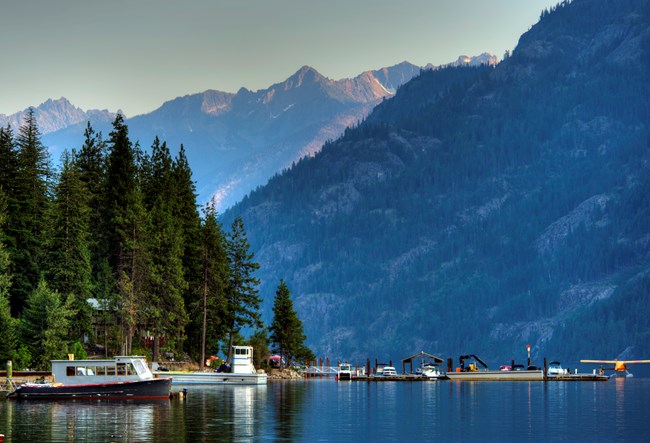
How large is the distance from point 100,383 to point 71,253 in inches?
1329

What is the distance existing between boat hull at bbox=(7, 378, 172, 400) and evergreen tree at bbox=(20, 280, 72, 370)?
1844cm

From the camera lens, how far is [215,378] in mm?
140375

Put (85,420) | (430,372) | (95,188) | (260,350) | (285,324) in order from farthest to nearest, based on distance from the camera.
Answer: (260,350)
(285,324)
(430,372)
(95,188)
(85,420)

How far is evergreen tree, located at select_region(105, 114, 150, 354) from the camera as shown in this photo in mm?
129625

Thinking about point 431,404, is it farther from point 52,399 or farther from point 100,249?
point 100,249

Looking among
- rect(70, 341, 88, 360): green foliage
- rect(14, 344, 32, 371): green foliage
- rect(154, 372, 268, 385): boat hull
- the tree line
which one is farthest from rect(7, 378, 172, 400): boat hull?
rect(154, 372, 268, 385): boat hull

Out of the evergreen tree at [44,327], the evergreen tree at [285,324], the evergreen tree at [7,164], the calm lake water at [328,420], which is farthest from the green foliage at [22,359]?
the evergreen tree at [285,324]

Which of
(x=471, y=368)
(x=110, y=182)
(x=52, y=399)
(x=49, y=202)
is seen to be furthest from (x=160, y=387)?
(x=471, y=368)

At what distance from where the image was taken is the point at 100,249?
14238 centimetres

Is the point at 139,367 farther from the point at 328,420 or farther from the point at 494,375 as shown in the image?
the point at 494,375

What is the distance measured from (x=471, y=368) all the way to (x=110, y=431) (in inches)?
4943

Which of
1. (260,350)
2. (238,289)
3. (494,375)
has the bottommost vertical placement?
(494,375)

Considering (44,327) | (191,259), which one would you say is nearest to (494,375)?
(191,259)

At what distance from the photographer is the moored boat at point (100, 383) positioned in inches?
3752
